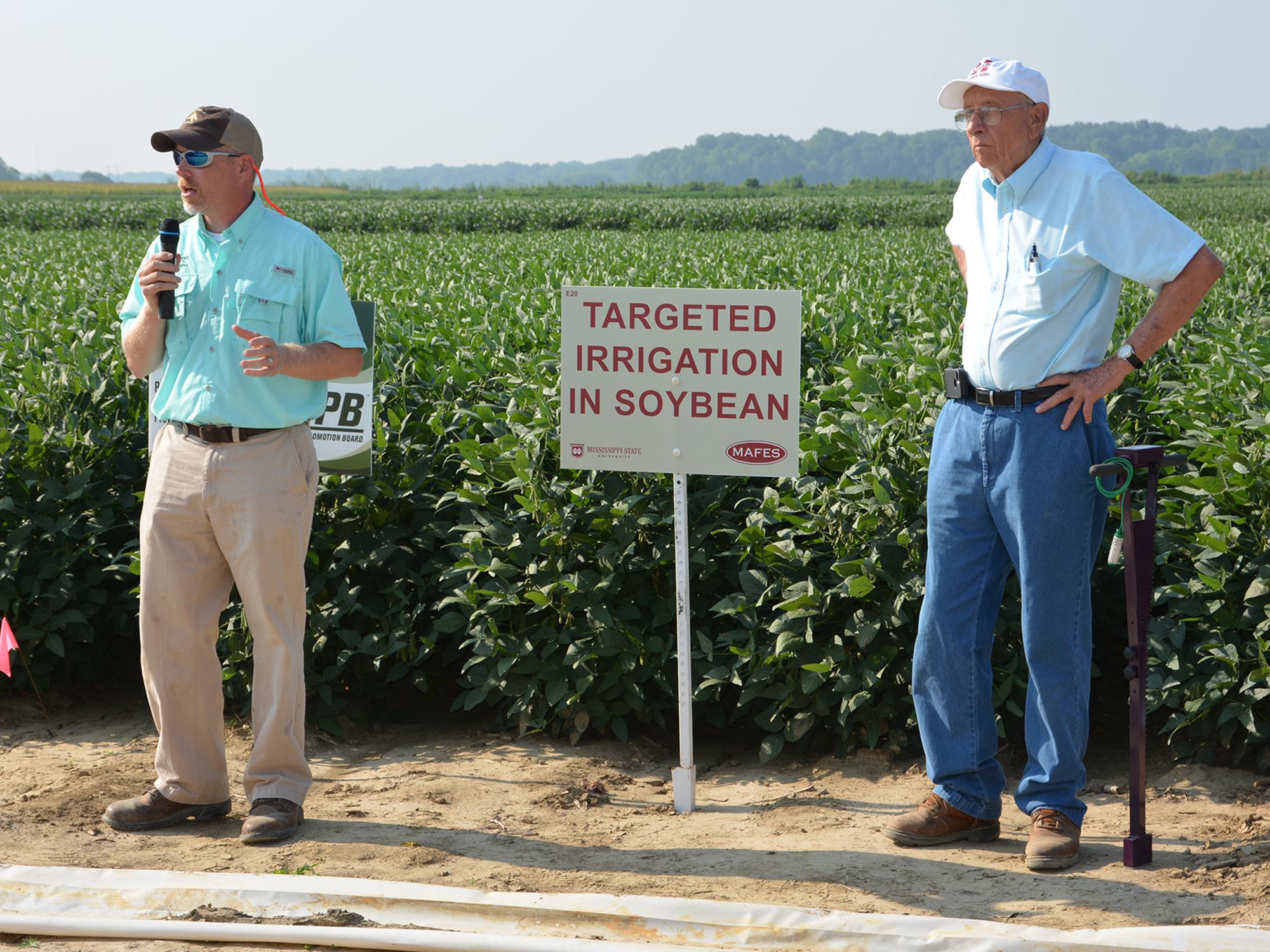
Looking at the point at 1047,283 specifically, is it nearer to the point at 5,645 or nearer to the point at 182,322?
the point at 182,322

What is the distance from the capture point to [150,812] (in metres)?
4.11

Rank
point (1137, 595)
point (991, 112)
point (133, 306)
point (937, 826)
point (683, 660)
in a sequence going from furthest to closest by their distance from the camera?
point (683, 660), point (133, 306), point (937, 826), point (1137, 595), point (991, 112)

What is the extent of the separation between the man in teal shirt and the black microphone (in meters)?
0.02

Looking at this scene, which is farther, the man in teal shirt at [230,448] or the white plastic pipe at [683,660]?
the white plastic pipe at [683,660]

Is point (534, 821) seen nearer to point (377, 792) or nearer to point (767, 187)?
point (377, 792)

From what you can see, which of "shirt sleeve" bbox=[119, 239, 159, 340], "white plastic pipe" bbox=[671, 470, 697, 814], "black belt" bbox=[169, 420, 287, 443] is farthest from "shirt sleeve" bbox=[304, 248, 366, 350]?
"white plastic pipe" bbox=[671, 470, 697, 814]

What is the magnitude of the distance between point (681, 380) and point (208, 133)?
1.64 metres

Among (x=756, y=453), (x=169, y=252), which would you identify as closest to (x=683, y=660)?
(x=756, y=453)

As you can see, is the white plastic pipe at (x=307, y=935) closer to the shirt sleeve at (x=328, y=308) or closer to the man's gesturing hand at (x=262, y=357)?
the man's gesturing hand at (x=262, y=357)

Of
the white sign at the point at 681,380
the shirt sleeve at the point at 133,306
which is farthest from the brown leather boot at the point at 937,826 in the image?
the shirt sleeve at the point at 133,306

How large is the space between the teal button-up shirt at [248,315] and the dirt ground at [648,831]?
138 centimetres

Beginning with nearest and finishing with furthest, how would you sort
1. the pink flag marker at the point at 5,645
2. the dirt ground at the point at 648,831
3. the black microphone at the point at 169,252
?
the dirt ground at the point at 648,831 < the black microphone at the point at 169,252 < the pink flag marker at the point at 5,645

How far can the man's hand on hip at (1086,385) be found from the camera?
345 cm

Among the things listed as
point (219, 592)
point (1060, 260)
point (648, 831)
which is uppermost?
point (1060, 260)
